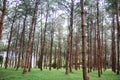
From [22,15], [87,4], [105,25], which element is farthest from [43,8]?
[105,25]

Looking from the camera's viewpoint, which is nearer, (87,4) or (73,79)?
(73,79)

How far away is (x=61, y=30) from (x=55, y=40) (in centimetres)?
423

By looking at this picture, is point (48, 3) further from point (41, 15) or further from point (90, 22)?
point (90, 22)

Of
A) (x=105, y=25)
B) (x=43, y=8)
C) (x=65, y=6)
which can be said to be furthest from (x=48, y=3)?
(x=105, y=25)

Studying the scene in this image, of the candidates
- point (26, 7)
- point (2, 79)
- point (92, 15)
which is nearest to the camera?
point (2, 79)

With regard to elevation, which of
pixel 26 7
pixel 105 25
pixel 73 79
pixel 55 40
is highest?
pixel 26 7

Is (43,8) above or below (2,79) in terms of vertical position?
above

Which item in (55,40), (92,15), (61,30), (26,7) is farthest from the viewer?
(55,40)

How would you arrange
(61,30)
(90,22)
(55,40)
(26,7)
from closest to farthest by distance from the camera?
(26,7) < (90,22) < (61,30) < (55,40)

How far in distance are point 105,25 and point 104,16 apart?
12.1ft

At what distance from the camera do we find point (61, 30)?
38375mm

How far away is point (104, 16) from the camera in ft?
85.6

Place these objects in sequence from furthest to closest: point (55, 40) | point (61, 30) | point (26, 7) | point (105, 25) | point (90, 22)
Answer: point (55, 40)
point (61, 30)
point (105, 25)
point (90, 22)
point (26, 7)

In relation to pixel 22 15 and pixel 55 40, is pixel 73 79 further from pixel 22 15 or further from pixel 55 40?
pixel 55 40
